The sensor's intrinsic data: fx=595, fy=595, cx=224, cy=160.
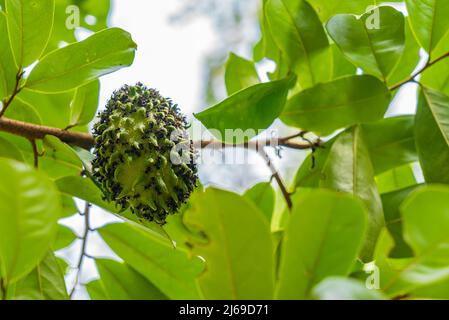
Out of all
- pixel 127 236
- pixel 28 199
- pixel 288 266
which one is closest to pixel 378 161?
pixel 127 236

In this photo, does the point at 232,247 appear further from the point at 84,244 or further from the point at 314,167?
the point at 84,244

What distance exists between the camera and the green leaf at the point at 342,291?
0.55m

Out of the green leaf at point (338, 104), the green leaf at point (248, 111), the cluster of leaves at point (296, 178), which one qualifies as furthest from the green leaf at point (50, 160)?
the green leaf at point (338, 104)

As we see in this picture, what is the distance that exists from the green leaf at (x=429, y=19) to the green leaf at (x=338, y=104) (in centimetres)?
13

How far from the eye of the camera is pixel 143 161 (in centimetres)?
108

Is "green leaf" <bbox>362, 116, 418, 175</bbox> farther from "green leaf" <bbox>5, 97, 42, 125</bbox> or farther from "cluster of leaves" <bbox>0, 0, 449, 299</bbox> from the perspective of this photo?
"green leaf" <bbox>5, 97, 42, 125</bbox>

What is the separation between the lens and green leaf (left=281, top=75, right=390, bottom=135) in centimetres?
120

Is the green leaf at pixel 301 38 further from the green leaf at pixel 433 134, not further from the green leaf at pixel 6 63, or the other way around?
the green leaf at pixel 6 63

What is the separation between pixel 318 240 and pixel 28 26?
71 cm
